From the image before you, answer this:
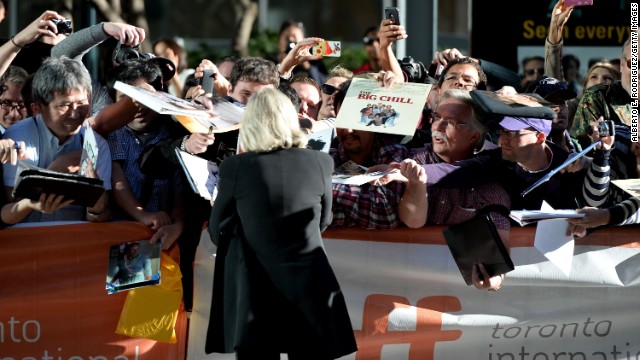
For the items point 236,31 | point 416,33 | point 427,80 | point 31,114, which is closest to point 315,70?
point 416,33

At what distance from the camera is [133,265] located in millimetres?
6184

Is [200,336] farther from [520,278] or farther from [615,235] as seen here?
[615,235]

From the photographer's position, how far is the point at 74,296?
20.6 ft

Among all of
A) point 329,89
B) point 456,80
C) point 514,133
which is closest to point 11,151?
point 329,89

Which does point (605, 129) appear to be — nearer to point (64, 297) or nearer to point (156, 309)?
point (156, 309)

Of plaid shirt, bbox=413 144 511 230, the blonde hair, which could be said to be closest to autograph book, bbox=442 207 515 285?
plaid shirt, bbox=413 144 511 230

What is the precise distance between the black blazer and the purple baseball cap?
46.2 inches

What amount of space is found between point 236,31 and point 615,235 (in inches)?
394

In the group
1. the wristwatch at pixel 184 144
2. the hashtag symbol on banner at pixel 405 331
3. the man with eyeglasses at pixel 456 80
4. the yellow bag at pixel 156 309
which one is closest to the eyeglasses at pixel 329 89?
the man with eyeglasses at pixel 456 80

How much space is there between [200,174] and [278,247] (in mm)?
784

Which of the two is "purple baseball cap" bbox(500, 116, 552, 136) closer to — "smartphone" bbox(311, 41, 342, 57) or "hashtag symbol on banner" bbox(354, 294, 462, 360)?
"hashtag symbol on banner" bbox(354, 294, 462, 360)

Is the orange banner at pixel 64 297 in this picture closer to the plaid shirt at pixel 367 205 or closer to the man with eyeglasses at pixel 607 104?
the plaid shirt at pixel 367 205

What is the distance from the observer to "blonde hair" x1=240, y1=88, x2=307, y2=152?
550 centimetres

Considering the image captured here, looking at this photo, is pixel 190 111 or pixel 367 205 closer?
pixel 190 111
